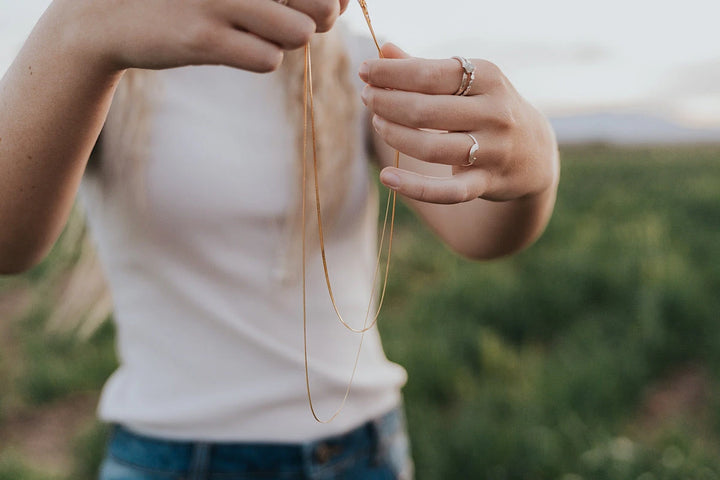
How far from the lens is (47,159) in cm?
62

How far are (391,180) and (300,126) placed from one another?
553 millimetres

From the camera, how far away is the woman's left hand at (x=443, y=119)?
0.59 m

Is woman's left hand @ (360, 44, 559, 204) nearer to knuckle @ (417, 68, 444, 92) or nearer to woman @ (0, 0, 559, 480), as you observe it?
knuckle @ (417, 68, 444, 92)

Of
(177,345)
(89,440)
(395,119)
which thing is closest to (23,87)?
(395,119)

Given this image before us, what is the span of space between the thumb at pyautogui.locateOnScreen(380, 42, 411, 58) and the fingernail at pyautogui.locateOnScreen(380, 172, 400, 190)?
125 mm

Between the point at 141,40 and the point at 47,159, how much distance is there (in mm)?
178

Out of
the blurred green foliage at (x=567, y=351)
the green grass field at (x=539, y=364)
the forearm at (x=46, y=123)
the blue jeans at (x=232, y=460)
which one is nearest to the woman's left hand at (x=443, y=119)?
the forearm at (x=46, y=123)

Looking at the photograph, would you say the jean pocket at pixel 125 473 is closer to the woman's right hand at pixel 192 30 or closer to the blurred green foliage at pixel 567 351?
the woman's right hand at pixel 192 30

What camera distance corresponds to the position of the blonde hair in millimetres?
1011

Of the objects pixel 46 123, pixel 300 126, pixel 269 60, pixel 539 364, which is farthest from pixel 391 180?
pixel 539 364

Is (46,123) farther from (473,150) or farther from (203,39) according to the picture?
(473,150)

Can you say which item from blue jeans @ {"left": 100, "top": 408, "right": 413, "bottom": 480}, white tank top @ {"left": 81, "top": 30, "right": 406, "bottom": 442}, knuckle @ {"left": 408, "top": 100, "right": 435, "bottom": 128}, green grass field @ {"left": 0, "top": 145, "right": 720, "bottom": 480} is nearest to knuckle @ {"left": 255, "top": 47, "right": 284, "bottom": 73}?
knuckle @ {"left": 408, "top": 100, "right": 435, "bottom": 128}

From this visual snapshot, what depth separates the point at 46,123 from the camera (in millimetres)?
599

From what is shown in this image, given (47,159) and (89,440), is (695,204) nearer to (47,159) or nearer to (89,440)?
(89,440)
